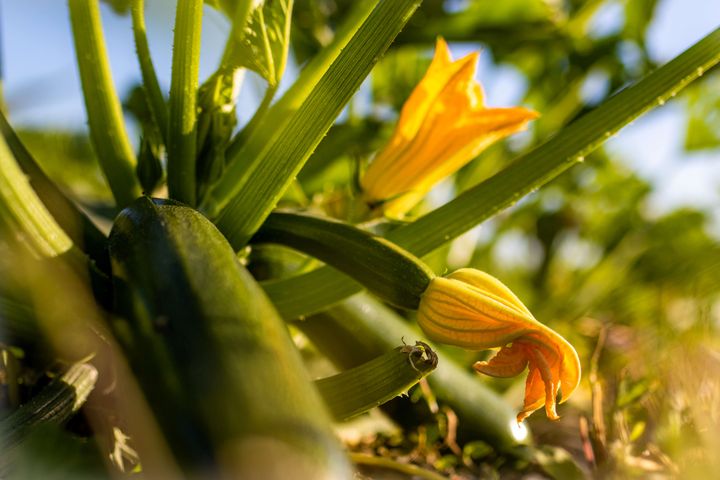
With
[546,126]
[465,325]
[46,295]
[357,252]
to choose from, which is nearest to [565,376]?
[465,325]

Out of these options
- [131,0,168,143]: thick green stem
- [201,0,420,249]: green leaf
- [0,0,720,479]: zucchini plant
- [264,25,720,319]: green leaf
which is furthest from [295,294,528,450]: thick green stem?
[131,0,168,143]: thick green stem

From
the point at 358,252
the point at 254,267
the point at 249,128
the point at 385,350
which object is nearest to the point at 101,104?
the point at 249,128

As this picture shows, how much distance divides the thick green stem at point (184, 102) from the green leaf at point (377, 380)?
0.34m

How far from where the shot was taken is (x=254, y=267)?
111 centimetres

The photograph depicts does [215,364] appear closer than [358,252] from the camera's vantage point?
Yes

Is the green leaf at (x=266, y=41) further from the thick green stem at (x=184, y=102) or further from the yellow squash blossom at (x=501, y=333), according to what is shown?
the yellow squash blossom at (x=501, y=333)

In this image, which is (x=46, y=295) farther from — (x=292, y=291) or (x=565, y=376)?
(x=565, y=376)

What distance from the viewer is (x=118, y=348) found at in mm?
707

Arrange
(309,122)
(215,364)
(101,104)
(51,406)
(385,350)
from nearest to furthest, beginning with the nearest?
1. (215,364)
2. (51,406)
3. (309,122)
4. (101,104)
5. (385,350)

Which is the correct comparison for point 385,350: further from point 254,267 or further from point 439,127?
point 439,127

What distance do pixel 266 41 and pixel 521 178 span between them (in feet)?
1.24

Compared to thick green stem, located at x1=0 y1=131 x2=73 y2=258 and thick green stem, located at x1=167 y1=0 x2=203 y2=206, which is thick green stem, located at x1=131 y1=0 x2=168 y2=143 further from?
thick green stem, located at x1=0 y1=131 x2=73 y2=258

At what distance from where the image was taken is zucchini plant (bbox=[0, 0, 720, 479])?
583 millimetres

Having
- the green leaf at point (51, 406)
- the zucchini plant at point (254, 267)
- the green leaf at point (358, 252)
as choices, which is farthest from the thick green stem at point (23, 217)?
the green leaf at point (358, 252)
